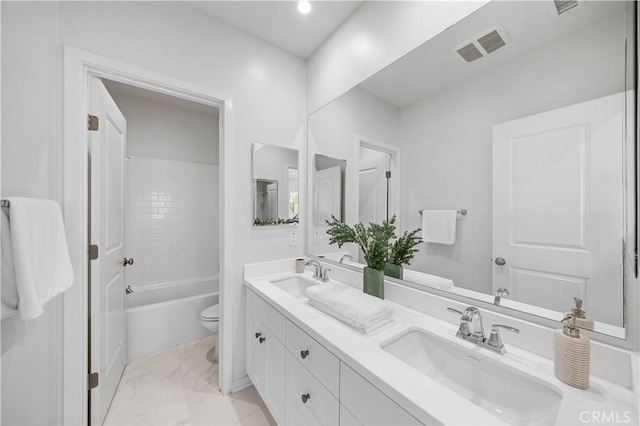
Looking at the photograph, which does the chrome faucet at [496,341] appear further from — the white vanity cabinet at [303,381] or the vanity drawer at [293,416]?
the vanity drawer at [293,416]

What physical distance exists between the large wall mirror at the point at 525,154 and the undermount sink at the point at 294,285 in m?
0.81

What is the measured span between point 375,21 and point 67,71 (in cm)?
172

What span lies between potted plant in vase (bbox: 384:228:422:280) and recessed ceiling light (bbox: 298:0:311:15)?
156 centimetres

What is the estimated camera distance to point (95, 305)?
4.63ft

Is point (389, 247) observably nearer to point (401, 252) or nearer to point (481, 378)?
point (401, 252)

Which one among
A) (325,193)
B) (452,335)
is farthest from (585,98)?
(325,193)

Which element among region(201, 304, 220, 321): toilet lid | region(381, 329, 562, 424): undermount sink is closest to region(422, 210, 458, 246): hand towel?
region(381, 329, 562, 424): undermount sink

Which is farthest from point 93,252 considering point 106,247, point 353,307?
point 353,307

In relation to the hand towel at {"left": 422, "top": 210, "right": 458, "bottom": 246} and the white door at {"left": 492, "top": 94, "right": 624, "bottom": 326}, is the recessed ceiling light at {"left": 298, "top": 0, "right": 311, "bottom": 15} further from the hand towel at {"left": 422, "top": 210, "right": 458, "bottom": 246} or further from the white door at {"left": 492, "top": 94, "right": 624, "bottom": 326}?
the hand towel at {"left": 422, "top": 210, "right": 458, "bottom": 246}

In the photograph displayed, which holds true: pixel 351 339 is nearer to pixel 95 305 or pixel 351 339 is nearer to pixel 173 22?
pixel 95 305

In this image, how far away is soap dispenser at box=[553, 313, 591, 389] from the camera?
683mm

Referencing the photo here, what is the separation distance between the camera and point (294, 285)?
1875 mm

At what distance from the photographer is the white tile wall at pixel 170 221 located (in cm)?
278

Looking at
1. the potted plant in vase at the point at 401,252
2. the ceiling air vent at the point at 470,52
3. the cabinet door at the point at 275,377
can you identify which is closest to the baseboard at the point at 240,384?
the cabinet door at the point at 275,377
